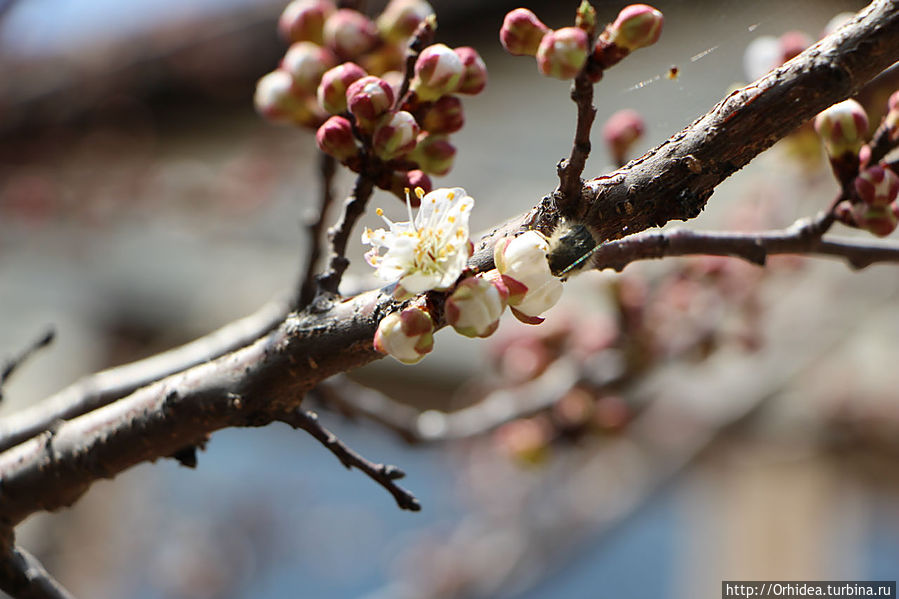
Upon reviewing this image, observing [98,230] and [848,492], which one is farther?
[98,230]

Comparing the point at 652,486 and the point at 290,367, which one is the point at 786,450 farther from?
the point at 290,367

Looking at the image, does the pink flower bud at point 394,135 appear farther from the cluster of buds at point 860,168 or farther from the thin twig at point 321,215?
the cluster of buds at point 860,168

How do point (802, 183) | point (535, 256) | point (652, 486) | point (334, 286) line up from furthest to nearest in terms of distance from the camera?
point (652, 486)
point (802, 183)
point (334, 286)
point (535, 256)

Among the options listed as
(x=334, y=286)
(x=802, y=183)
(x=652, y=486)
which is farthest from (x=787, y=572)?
(x=334, y=286)

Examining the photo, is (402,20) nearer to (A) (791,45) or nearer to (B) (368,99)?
(B) (368,99)

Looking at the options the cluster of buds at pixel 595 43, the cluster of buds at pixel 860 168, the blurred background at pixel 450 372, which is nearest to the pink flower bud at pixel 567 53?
the cluster of buds at pixel 595 43

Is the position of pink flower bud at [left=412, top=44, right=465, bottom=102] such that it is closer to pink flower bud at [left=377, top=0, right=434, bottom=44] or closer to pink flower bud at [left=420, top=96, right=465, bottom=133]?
pink flower bud at [left=420, top=96, right=465, bottom=133]

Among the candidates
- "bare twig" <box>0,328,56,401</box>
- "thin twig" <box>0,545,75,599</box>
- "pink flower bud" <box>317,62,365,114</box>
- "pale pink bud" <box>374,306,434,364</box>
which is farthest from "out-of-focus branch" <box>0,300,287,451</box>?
"pale pink bud" <box>374,306,434,364</box>
